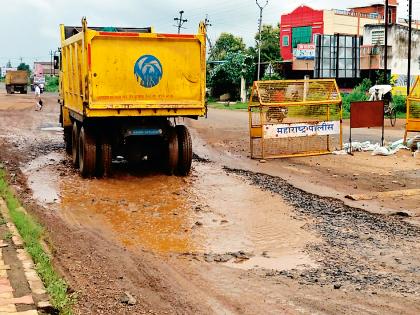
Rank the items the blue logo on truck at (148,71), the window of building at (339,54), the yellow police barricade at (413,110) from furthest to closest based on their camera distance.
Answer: the window of building at (339,54) < the yellow police barricade at (413,110) < the blue logo on truck at (148,71)

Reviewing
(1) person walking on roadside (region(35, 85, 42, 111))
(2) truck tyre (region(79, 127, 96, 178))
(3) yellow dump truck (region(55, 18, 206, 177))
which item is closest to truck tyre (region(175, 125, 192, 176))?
(3) yellow dump truck (region(55, 18, 206, 177))

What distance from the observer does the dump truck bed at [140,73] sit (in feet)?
37.2

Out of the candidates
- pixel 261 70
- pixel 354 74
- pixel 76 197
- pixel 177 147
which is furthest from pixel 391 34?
pixel 76 197

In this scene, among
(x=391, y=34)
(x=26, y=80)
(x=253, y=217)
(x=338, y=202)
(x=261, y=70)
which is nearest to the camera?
(x=253, y=217)

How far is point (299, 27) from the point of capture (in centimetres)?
5512

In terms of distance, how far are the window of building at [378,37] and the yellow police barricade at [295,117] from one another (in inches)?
1035

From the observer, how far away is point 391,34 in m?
40.4

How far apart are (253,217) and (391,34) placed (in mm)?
34589

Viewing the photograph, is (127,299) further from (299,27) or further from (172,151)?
(299,27)

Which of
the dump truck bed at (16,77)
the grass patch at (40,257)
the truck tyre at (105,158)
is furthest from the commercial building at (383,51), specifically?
the dump truck bed at (16,77)

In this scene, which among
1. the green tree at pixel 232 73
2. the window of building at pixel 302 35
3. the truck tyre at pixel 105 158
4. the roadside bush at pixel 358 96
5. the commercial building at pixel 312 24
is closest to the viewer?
the truck tyre at pixel 105 158

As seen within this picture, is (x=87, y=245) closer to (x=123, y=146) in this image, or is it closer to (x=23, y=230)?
(x=23, y=230)

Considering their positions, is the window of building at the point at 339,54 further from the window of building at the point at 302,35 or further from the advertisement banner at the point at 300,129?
the advertisement banner at the point at 300,129

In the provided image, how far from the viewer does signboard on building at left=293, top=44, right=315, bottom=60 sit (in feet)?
140
